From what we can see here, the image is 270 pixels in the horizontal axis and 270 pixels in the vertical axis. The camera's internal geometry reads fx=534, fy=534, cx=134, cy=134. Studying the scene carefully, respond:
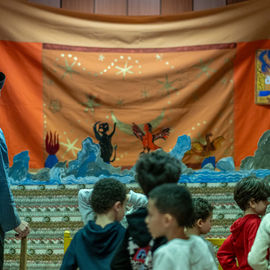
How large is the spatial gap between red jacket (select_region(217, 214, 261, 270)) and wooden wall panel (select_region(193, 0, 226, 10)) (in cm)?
227

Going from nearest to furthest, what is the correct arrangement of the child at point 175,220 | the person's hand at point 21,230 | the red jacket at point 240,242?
the child at point 175,220
the red jacket at point 240,242
the person's hand at point 21,230

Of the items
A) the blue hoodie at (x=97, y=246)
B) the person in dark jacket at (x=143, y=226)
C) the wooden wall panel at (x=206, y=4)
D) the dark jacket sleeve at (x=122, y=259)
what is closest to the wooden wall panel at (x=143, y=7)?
the wooden wall panel at (x=206, y=4)

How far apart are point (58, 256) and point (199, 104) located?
1.53 meters

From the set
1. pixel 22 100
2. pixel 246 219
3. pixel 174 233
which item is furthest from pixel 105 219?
pixel 22 100

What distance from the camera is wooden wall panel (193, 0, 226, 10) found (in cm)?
428

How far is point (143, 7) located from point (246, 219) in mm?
2345

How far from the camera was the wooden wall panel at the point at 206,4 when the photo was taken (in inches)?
168

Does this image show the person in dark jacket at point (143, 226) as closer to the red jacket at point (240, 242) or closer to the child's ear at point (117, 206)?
the child's ear at point (117, 206)

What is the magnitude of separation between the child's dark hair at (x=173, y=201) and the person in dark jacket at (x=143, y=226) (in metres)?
0.16

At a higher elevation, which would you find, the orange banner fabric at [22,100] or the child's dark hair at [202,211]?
the orange banner fabric at [22,100]

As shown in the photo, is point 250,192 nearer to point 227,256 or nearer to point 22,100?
point 227,256

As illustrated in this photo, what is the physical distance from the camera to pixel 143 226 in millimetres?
1752

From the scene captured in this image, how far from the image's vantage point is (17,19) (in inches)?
158

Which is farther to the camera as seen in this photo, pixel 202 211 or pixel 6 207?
pixel 6 207
